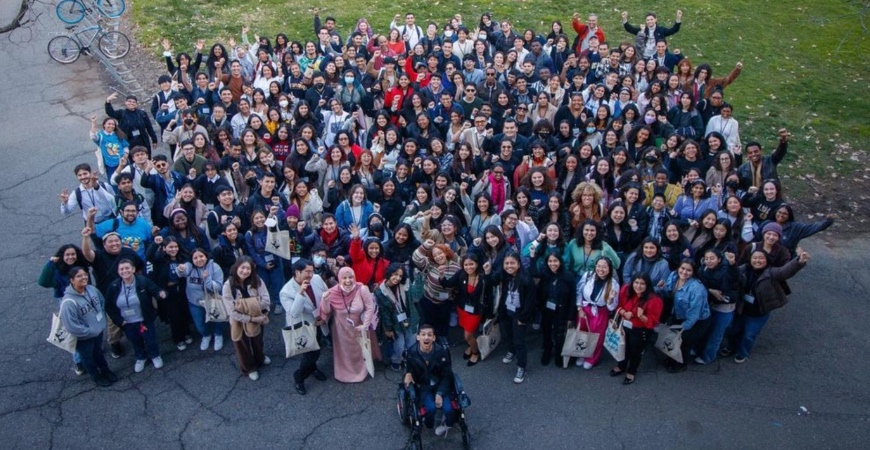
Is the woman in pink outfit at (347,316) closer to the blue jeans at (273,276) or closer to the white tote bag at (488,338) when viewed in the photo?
the white tote bag at (488,338)

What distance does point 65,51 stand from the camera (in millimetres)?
16109

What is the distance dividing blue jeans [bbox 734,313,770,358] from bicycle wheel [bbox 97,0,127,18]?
1679 cm

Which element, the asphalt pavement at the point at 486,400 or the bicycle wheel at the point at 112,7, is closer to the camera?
the asphalt pavement at the point at 486,400

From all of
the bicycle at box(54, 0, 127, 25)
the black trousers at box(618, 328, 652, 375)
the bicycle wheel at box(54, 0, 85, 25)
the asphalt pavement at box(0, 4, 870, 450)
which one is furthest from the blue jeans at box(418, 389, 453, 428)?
the bicycle wheel at box(54, 0, 85, 25)

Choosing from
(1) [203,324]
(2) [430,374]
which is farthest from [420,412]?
(1) [203,324]

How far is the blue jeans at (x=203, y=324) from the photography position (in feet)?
27.4

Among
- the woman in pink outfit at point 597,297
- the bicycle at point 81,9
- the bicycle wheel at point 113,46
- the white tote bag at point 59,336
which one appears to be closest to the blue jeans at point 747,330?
the woman in pink outfit at point 597,297

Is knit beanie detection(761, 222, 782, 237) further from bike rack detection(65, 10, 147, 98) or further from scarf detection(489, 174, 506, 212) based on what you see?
bike rack detection(65, 10, 147, 98)

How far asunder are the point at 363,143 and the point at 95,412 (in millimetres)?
5679

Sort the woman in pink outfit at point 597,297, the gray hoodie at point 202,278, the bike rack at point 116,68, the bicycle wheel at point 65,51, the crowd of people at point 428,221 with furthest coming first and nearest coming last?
the bicycle wheel at point 65,51
the bike rack at point 116,68
the gray hoodie at point 202,278
the crowd of people at point 428,221
the woman in pink outfit at point 597,297

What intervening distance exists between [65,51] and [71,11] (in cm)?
132

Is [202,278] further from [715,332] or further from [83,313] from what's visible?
[715,332]

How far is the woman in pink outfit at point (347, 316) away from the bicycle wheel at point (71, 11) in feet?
43.3

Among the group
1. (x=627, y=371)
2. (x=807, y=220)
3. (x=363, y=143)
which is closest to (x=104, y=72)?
(x=363, y=143)
